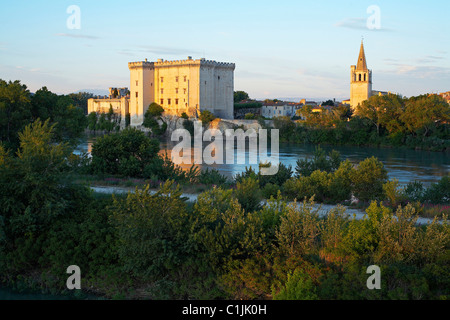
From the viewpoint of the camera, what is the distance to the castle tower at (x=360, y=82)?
6194 centimetres

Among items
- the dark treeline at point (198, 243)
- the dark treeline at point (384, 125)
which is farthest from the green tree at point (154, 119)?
the dark treeline at point (198, 243)

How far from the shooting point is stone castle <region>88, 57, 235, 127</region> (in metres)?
54.0

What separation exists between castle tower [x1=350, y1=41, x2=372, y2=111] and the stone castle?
674 inches

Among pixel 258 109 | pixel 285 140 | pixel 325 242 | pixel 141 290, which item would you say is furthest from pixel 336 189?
pixel 258 109

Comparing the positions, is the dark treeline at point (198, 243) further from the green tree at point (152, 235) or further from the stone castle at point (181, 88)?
the stone castle at point (181, 88)

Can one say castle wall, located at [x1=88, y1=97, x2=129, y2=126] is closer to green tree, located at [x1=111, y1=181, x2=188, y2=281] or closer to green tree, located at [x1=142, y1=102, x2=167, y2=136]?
green tree, located at [x1=142, y1=102, x2=167, y2=136]

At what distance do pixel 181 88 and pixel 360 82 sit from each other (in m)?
23.7

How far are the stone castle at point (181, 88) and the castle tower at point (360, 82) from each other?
56.2 ft

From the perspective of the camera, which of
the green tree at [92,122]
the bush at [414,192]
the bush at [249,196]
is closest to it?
the bush at [249,196]

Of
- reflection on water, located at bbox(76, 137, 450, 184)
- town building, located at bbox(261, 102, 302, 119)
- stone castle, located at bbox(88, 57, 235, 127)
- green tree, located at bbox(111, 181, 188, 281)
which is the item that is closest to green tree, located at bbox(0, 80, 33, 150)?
reflection on water, located at bbox(76, 137, 450, 184)

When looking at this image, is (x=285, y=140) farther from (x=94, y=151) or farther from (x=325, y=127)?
(x=94, y=151)

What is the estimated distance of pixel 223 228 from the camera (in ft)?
24.0

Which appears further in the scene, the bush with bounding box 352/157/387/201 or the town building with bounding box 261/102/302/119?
the town building with bounding box 261/102/302/119
